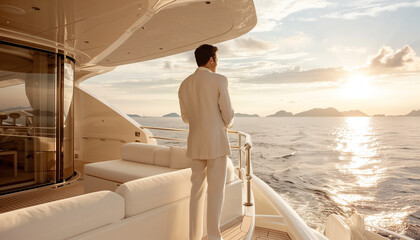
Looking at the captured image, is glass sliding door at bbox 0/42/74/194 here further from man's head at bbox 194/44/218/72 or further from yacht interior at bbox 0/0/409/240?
man's head at bbox 194/44/218/72

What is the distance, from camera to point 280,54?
120ft

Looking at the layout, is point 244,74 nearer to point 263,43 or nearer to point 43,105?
point 263,43

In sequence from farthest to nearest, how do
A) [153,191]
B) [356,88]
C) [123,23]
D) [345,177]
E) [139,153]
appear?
1. [356,88]
2. [345,177]
3. [139,153]
4. [123,23]
5. [153,191]

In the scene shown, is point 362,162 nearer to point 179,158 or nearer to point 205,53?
point 179,158

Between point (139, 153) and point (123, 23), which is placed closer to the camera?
point (123, 23)

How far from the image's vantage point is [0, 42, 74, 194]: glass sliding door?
3.76 meters

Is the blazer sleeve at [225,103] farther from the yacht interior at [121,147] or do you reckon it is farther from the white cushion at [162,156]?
the white cushion at [162,156]

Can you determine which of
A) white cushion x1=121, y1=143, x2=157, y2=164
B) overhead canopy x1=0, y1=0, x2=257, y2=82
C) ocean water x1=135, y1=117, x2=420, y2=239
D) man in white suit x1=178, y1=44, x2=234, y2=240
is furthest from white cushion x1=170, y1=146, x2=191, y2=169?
ocean water x1=135, y1=117, x2=420, y2=239

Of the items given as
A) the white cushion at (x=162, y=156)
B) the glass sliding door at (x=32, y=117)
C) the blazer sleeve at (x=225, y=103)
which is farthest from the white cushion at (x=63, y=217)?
the glass sliding door at (x=32, y=117)

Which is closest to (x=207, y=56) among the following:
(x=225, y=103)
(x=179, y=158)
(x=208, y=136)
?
(x=225, y=103)

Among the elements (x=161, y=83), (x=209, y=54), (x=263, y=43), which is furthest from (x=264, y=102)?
(x=209, y=54)

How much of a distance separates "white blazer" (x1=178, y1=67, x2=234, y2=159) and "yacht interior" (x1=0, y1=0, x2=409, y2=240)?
0.31 m

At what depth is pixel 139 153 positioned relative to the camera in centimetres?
376

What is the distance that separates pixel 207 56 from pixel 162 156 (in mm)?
2114
